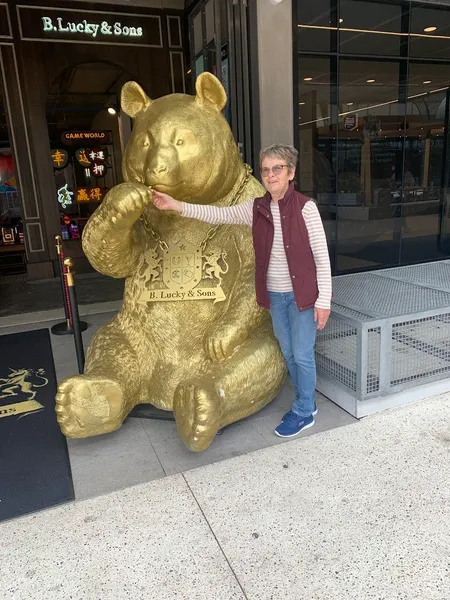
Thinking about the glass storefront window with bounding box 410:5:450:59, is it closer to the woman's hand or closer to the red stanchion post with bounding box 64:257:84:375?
the red stanchion post with bounding box 64:257:84:375

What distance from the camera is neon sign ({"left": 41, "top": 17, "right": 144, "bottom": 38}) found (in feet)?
21.7

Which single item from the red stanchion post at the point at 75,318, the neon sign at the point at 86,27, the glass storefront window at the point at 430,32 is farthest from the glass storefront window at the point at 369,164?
the red stanchion post at the point at 75,318

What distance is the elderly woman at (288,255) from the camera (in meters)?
2.30

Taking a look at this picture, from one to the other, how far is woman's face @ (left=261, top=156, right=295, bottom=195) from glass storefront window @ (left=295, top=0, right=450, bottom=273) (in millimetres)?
3588

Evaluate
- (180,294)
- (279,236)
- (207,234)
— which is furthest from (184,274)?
(279,236)

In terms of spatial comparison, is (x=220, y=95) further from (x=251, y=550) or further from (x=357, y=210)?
(x=357, y=210)

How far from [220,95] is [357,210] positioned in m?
5.26

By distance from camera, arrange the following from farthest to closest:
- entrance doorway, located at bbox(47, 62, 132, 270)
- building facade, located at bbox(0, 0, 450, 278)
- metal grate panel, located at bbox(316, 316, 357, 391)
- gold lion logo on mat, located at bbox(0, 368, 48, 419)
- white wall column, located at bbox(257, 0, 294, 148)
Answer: entrance doorway, located at bbox(47, 62, 132, 270)
building facade, located at bbox(0, 0, 450, 278)
white wall column, located at bbox(257, 0, 294, 148)
gold lion logo on mat, located at bbox(0, 368, 48, 419)
metal grate panel, located at bbox(316, 316, 357, 391)

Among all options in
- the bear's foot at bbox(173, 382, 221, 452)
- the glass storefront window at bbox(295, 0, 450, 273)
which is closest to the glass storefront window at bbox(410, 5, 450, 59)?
the glass storefront window at bbox(295, 0, 450, 273)

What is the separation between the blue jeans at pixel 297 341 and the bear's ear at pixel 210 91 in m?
1.04

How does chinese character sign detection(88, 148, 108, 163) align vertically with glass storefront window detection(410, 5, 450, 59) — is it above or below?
below

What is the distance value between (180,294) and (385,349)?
1191mm

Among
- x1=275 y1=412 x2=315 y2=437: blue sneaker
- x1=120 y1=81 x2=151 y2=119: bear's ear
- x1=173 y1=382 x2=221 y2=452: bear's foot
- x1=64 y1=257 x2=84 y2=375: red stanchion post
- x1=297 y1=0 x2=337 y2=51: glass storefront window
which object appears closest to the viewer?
x1=173 y1=382 x2=221 y2=452: bear's foot

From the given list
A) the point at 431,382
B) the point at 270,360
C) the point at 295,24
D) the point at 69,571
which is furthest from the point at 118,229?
the point at 295,24
